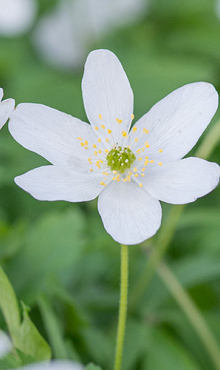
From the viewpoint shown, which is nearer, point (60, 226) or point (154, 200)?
point (154, 200)

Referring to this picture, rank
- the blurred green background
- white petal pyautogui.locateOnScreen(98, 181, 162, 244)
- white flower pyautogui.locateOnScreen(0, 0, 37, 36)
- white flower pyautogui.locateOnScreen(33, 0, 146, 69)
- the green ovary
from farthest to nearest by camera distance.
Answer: white flower pyautogui.locateOnScreen(33, 0, 146, 69) → white flower pyautogui.locateOnScreen(0, 0, 37, 36) → the blurred green background → the green ovary → white petal pyautogui.locateOnScreen(98, 181, 162, 244)

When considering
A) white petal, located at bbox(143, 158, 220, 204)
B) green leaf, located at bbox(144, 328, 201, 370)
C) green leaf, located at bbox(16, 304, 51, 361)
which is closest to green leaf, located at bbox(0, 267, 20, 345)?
green leaf, located at bbox(16, 304, 51, 361)

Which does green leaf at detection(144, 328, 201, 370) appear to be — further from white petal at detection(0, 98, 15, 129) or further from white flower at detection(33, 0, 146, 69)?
white flower at detection(33, 0, 146, 69)

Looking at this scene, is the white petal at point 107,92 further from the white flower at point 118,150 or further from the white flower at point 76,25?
the white flower at point 76,25

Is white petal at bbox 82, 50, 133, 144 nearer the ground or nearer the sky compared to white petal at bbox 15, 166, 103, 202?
nearer the sky

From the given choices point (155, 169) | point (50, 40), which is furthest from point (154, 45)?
point (155, 169)

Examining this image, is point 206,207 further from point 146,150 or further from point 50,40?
point 50,40
